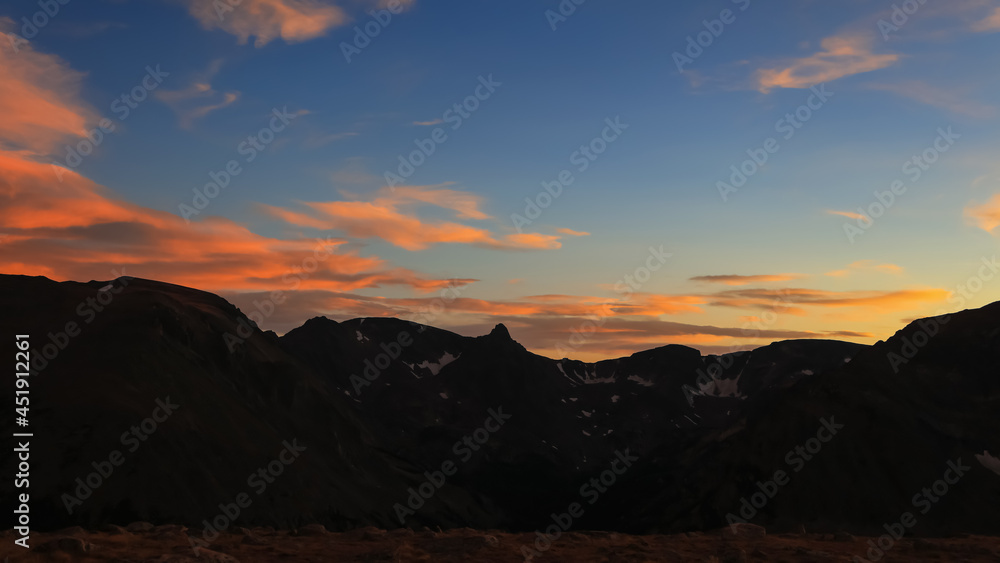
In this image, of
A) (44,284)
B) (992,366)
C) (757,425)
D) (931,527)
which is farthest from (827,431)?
(44,284)

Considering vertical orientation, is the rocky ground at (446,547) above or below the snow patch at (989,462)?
above

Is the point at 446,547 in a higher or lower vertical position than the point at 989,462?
higher

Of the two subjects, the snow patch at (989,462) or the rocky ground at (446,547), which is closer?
the rocky ground at (446,547)

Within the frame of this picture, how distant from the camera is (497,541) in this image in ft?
81.8

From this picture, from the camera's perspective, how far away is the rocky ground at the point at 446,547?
20609mm

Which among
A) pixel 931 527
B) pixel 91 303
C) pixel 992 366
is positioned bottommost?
pixel 931 527

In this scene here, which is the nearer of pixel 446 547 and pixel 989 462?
pixel 446 547

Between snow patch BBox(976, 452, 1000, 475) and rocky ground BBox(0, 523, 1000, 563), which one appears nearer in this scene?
rocky ground BBox(0, 523, 1000, 563)

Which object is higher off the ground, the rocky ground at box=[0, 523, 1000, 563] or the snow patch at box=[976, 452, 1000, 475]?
the rocky ground at box=[0, 523, 1000, 563]

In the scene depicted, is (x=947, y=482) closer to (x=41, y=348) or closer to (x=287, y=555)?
(x=287, y=555)

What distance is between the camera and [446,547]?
23.9 m

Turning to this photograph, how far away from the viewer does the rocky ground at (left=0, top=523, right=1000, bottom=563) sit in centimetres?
2061

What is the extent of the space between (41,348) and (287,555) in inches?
6709

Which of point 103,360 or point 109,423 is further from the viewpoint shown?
point 103,360
